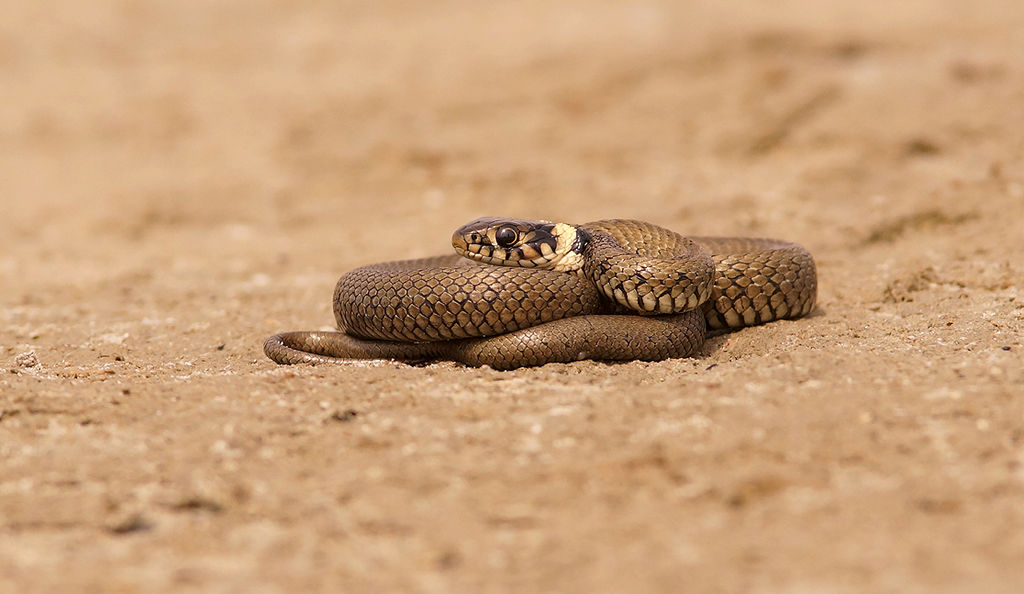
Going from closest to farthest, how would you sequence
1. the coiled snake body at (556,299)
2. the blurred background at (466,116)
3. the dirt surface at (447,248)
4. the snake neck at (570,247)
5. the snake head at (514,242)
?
the dirt surface at (447,248)
the coiled snake body at (556,299)
the snake neck at (570,247)
the snake head at (514,242)
the blurred background at (466,116)

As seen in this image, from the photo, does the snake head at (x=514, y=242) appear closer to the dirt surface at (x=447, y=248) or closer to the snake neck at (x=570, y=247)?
A: the snake neck at (x=570, y=247)

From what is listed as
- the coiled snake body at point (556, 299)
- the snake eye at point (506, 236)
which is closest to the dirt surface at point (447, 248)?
the coiled snake body at point (556, 299)

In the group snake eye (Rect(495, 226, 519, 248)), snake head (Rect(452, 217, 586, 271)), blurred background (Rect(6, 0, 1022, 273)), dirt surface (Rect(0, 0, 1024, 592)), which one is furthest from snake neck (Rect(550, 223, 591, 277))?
blurred background (Rect(6, 0, 1022, 273))

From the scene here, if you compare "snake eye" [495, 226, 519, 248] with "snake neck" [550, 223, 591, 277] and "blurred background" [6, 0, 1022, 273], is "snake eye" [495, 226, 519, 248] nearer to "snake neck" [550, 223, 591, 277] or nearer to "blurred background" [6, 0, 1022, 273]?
"snake neck" [550, 223, 591, 277]

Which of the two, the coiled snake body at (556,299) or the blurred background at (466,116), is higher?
the blurred background at (466,116)

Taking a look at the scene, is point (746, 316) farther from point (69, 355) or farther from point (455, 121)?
point (455, 121)

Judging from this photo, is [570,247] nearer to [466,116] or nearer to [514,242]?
[514,242]

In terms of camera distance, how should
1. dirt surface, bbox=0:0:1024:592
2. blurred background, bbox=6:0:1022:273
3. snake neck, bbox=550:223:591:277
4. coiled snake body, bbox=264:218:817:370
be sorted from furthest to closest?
blurred background, bbox=6:0:1022:273
snake neck, bbox=550:223:591:277
coiled snake body, bbox=264:218:817:370
dirt surface, bbox=0:0:1024:592

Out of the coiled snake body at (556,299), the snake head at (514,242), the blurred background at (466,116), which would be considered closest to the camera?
the coiled snake body at (556,299)

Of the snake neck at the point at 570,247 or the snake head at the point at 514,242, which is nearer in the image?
the snake neck at the point at 570,247
